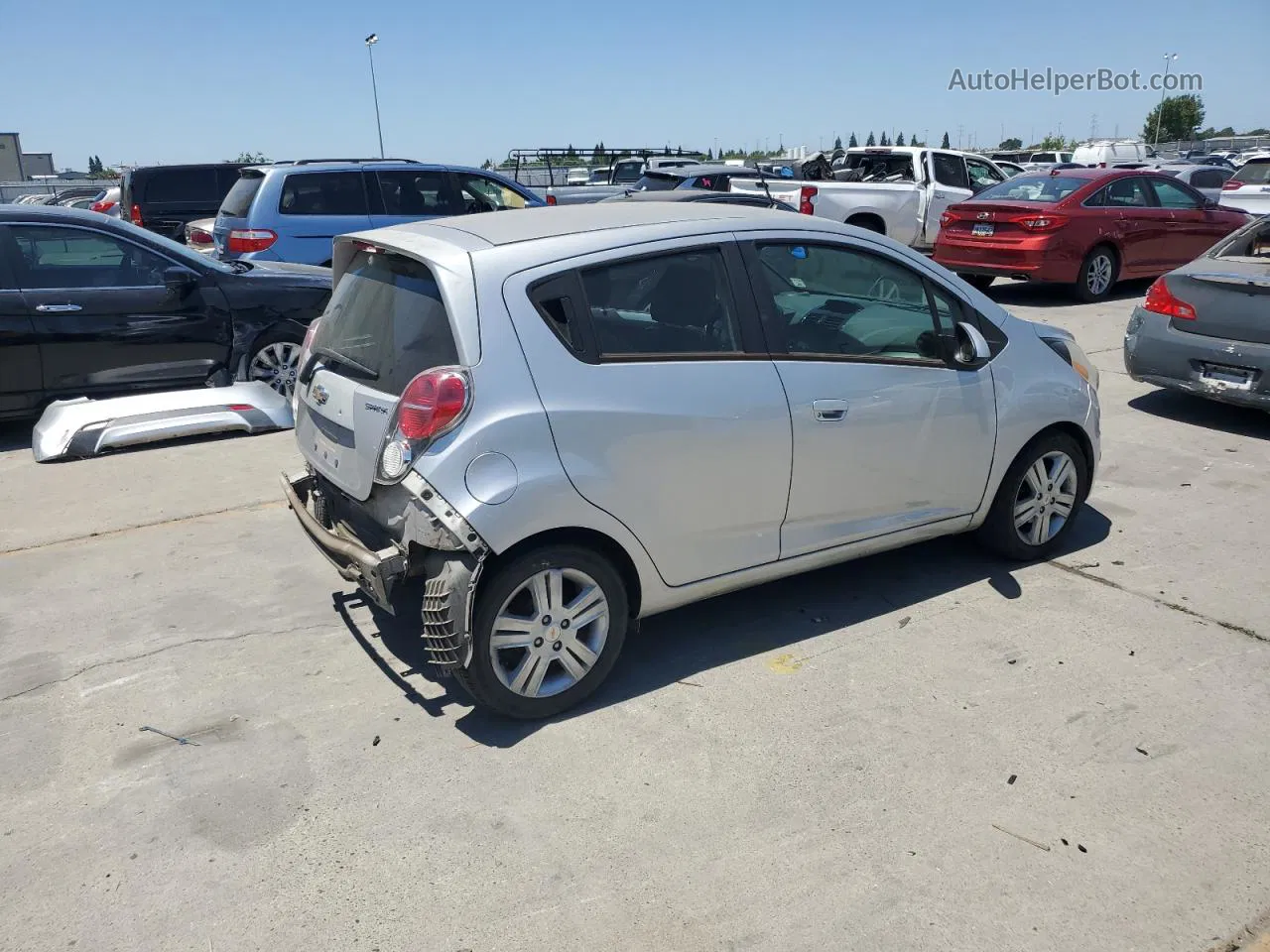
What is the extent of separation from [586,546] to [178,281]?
18.6 ft

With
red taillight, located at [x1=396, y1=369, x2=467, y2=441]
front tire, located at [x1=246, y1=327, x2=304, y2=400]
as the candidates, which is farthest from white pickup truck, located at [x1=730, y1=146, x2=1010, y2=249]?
red taillight, located at [x1=396, y1=369, x2=467, y2=441]

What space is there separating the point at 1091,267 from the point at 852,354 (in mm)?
9872

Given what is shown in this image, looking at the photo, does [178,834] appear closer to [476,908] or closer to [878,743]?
[476,908]

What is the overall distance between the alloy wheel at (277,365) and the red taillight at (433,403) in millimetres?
5110

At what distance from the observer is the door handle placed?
424 cm

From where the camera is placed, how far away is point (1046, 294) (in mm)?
13977

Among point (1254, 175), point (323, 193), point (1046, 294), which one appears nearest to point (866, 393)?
point (323, 193)

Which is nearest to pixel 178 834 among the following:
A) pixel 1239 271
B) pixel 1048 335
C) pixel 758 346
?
pixel 758 346

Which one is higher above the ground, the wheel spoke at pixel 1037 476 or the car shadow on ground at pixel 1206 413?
the wheel spoke at pixel 1037 476

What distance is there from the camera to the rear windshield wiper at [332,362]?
3.97m

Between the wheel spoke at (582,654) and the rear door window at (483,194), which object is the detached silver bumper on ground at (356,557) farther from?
the rear door window at (483,194)

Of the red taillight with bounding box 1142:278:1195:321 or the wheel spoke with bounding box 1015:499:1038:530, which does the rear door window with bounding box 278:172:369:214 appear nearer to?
the red taillight with bounding box 1142:278:1195:321

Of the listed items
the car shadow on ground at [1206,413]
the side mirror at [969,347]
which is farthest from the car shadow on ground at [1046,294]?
the side mirror at [969,347]

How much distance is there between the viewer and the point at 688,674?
13.8ft
